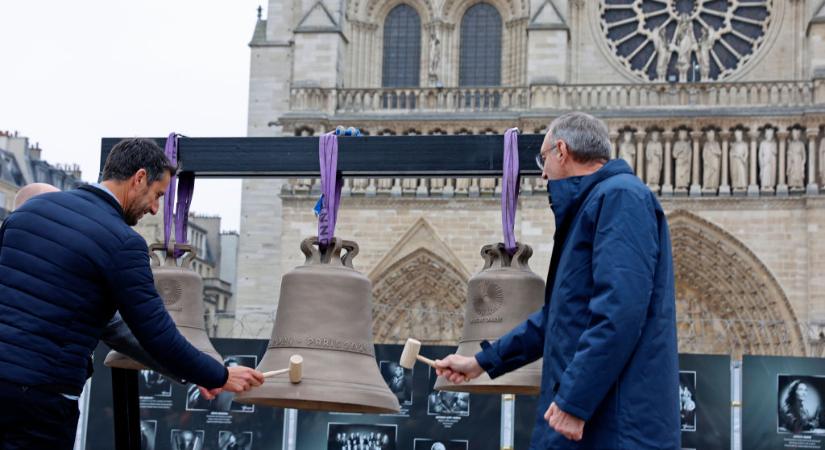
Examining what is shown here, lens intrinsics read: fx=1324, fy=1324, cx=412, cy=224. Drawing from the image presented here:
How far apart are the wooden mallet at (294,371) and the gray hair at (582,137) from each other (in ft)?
4.39

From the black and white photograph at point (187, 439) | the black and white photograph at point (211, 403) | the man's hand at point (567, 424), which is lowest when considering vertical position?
the black and white photograph at point (187, 439)

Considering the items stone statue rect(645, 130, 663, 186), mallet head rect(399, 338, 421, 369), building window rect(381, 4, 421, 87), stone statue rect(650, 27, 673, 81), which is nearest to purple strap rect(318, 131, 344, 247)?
mallet head rect(399, 338, 421, 369)

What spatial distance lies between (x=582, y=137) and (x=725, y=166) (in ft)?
57.2

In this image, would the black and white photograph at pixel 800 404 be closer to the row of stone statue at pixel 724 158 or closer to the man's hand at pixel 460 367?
the man's hand at pixel 460 367

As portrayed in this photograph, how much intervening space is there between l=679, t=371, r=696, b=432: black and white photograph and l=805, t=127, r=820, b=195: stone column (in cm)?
1105

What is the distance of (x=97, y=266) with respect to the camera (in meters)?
4.08

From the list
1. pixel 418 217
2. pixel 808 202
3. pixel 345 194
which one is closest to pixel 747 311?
pixel 808 202

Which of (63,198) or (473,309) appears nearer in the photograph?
(63,198)

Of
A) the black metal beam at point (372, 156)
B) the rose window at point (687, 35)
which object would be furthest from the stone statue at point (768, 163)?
the black metal beam at point (372, 156)

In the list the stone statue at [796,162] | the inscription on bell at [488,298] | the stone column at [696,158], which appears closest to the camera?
the inscription on bell at [488,298]

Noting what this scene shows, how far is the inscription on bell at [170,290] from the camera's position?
5.64 meters

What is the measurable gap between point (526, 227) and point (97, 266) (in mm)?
17274

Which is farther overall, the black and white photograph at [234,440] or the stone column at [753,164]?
the stone column at [753,164]

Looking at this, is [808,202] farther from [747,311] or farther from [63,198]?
[63,198]
